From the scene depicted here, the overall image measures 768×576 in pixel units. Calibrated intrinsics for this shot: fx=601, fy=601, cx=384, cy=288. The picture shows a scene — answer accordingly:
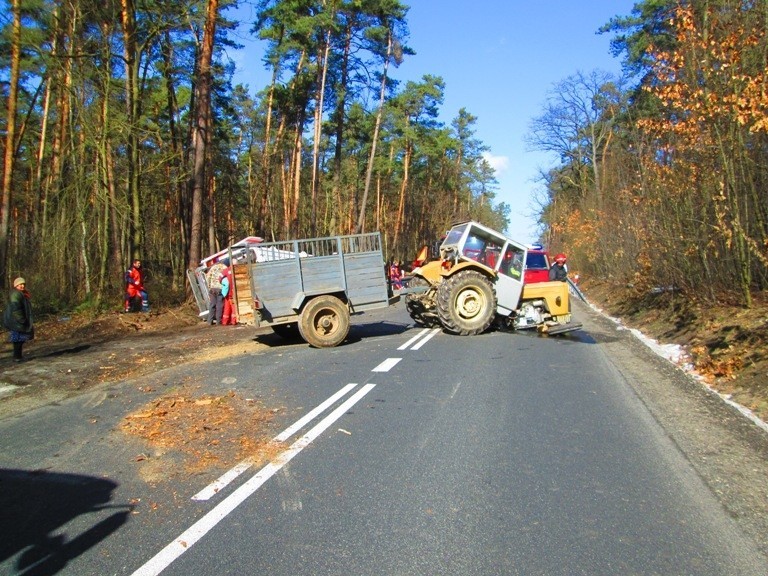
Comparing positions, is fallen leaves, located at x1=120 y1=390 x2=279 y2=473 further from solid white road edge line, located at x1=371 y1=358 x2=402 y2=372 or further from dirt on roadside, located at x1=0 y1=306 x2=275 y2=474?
solid white road edge line, located at x1=371 y1=358 x2=402 y2=372

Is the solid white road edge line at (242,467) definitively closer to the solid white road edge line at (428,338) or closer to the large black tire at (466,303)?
the solid white road edge line at (428,338)

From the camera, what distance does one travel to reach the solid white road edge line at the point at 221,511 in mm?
3451

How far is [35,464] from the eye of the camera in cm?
521

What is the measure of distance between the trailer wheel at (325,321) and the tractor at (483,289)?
2.24 m

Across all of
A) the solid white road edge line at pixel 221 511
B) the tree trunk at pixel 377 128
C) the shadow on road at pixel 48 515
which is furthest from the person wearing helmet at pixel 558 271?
the tree trunk at pixel 377 128

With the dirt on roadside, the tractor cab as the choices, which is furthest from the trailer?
the tractor cab

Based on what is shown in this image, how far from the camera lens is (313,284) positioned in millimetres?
11906

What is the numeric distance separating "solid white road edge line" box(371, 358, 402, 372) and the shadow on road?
496 cm

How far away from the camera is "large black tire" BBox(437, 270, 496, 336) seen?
1310 cm

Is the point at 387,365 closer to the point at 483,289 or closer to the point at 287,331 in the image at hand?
the point at 483,289

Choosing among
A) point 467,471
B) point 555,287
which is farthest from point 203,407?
point 555,287

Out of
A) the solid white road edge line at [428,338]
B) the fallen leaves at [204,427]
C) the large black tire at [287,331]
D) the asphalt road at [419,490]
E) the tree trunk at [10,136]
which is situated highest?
the tree trunk at [10,136]

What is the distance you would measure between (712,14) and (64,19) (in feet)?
55.3

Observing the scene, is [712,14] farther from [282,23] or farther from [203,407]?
[282,23]
